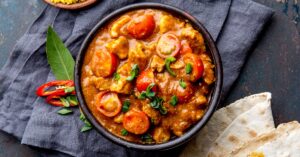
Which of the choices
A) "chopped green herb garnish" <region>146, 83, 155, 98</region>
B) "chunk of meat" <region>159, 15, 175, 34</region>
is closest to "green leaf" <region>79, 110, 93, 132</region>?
"chopped green herb garnish" <region>146, 83, 155, 98</region>

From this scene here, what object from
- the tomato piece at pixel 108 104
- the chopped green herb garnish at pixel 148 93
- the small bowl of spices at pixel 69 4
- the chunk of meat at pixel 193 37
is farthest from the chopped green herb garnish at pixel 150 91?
the small bowl of spices at pixel 69 4

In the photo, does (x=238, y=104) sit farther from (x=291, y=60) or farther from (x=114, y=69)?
(x=114, y=69)

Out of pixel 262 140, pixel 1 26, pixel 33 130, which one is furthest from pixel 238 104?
pixel 1 26

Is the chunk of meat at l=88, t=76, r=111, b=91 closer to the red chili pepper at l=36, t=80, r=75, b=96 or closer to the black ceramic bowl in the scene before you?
the black ceramic bowl

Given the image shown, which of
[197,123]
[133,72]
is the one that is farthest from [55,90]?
[197,123]

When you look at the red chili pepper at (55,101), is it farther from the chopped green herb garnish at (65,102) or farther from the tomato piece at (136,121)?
the tomato piece at (136,121)

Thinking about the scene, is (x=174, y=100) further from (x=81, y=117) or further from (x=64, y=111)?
(x=64, y=111)
